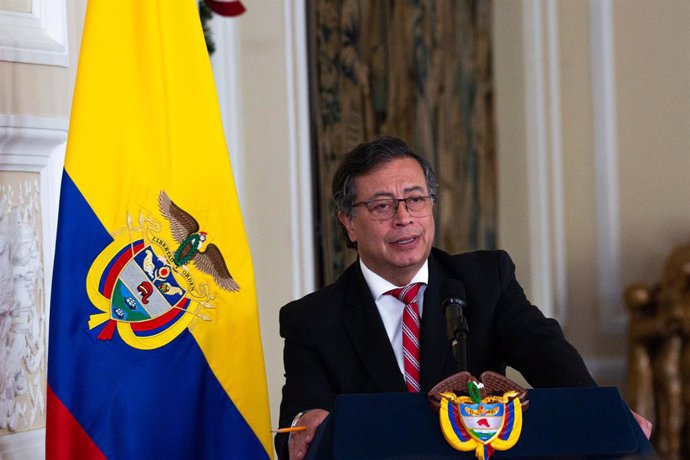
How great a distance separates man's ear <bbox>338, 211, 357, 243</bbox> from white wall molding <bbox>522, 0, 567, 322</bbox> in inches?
79.6

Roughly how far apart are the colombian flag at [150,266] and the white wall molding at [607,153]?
2116mm

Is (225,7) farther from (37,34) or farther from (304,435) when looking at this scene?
(304,435)

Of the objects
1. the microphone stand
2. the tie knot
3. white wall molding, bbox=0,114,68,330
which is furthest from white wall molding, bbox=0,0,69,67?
the microphone stand

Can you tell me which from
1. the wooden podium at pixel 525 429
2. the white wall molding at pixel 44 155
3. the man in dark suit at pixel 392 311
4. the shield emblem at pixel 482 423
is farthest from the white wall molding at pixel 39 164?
the shield emblem at pixel 482 423

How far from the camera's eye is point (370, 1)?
461cm

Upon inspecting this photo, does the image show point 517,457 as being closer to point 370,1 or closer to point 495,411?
point 495,411

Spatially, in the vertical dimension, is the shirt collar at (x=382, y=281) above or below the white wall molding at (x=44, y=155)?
below

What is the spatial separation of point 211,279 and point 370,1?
2.34m

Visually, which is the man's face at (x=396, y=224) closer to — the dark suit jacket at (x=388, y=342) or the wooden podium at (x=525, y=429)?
the dark suit jacket at (x=388, y=342)

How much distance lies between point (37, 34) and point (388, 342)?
45.8 inches

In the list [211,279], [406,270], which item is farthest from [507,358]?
[211,279]

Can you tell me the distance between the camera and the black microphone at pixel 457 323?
187 centimetres

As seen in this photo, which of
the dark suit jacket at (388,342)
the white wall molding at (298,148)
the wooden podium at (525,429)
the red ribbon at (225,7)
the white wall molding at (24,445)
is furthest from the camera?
the white wall molding at (298,148)

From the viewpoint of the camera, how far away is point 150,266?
98.2 inches
